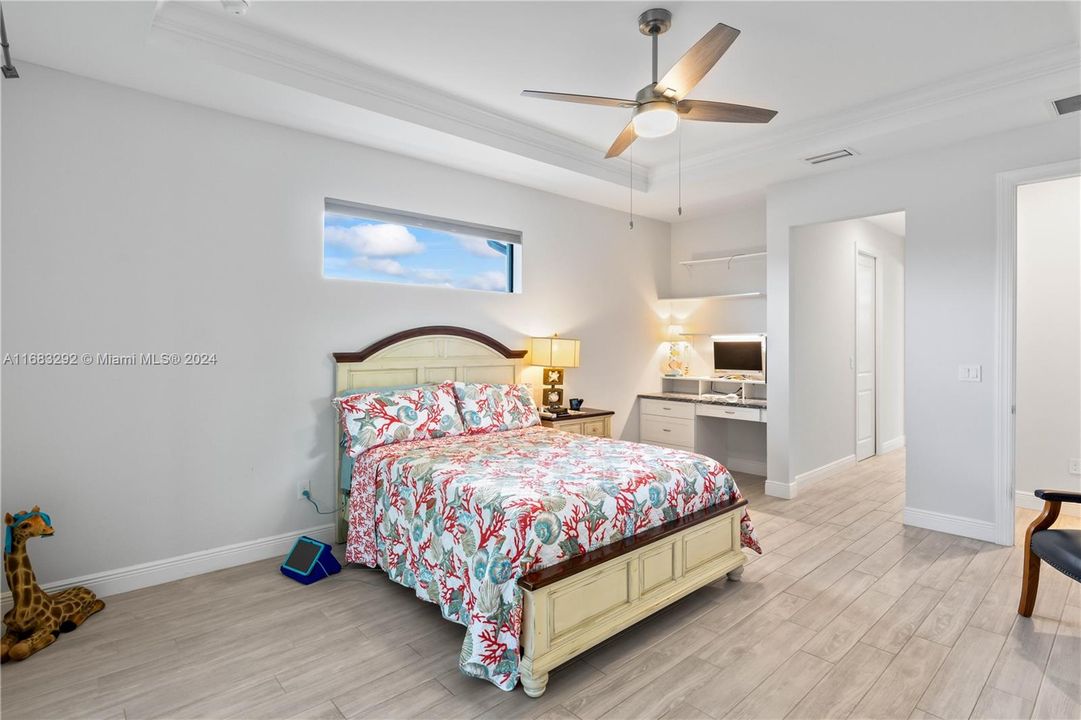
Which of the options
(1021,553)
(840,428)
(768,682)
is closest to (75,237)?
(768,682)

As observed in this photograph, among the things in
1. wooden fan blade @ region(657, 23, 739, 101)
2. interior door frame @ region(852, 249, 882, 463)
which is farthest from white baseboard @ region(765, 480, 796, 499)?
wooden fan blade @ region(657, 23, 739, 101)

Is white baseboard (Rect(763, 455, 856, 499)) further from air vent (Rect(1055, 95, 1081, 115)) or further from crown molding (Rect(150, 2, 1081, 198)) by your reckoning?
air vent (Rect(1055, 95, 1081, 115))

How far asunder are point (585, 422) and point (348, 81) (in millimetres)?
3021

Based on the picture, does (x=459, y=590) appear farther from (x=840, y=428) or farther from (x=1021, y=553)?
(x=840, y=428)

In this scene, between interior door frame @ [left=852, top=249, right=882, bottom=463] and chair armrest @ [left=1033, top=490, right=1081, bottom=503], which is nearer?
chair armrest @ [left=1033, top=490, right=1081, bottom=503]

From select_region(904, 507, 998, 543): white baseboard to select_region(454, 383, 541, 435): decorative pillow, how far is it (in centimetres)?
278

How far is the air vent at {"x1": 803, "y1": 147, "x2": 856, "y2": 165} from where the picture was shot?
13.0ft

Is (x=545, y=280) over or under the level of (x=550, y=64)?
under

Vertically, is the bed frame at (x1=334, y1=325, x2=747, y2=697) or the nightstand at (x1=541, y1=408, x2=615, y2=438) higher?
the nightstand at (x1=541, y1=408, x2=615, y2=438)

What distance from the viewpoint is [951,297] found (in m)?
3.84

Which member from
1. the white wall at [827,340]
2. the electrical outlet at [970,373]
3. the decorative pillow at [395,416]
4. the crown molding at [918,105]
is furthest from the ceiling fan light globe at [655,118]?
the electrical outlet at [970,373]

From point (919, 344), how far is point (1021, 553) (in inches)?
56.3

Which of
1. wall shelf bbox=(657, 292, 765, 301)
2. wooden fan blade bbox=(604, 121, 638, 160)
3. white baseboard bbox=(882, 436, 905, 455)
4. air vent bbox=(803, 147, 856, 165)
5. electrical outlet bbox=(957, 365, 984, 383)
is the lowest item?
white baseboard bbox=(882, 436, 905, 455)

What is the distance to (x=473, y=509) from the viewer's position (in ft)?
7.91
